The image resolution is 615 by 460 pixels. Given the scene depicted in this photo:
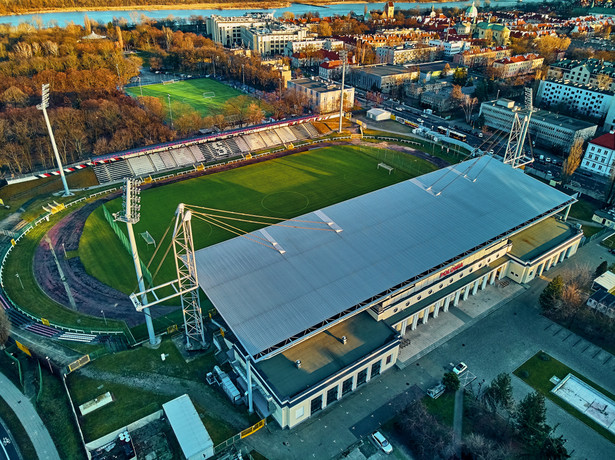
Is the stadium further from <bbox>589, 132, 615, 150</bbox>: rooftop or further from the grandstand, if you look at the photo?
<bbox>589, 132, 615, 150</bbox>: rooftop

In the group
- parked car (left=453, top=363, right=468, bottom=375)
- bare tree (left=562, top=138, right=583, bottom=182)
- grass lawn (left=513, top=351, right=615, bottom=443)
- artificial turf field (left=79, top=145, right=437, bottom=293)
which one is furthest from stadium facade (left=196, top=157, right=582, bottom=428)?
bare tree (left=562, top=138, right=583, bottom=182)

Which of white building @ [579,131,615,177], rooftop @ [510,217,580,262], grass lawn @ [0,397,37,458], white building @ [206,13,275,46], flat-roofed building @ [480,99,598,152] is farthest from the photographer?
white building @ [206,13,275,46]

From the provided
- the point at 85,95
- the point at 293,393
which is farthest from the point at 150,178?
the point at 293,393

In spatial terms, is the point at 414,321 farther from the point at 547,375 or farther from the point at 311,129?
the point at 311,129

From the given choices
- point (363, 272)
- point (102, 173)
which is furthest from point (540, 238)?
point (102, 173)

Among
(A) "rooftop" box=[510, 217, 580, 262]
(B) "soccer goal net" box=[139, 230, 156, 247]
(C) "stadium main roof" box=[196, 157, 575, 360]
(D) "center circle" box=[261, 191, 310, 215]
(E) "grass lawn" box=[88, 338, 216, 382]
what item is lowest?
(E) "grass lawn" box=[88, 338, 216, 382]
